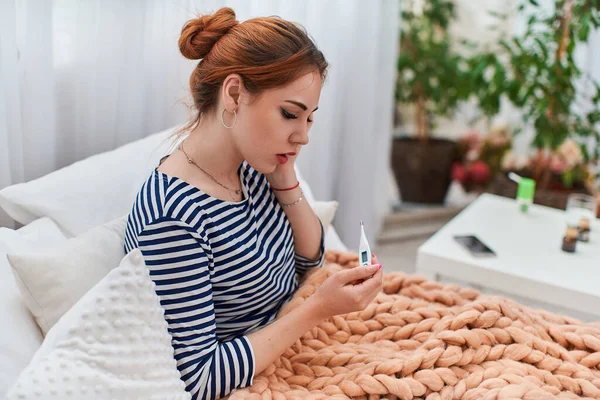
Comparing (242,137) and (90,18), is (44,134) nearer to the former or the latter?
(90,18)

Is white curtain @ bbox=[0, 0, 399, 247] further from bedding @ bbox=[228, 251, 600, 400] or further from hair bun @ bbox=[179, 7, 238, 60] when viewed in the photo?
bedding @ bbox=[228, 251, 600, 400]

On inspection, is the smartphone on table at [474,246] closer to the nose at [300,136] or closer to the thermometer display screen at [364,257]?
the thermometer display screen at [364,257]

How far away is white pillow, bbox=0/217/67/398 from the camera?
859mm

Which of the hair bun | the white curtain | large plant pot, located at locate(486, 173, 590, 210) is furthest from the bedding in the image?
large plant pot, located at locate(486, 173, 590, 210)

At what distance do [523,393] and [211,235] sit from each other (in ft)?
1.84

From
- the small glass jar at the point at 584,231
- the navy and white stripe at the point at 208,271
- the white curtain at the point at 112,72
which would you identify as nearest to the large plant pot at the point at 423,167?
the white curtain at the point at 112,72

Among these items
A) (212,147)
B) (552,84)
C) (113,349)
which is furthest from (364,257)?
(552,84)

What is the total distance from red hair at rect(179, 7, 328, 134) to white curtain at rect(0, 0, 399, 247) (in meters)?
0.28

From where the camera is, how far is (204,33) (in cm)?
104

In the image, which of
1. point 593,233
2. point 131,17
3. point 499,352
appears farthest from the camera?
point 593,233

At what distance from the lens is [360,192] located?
2340mm

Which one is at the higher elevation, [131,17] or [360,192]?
[131,17]

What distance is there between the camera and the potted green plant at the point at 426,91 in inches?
110

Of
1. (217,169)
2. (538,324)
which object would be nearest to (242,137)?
(217,169)
